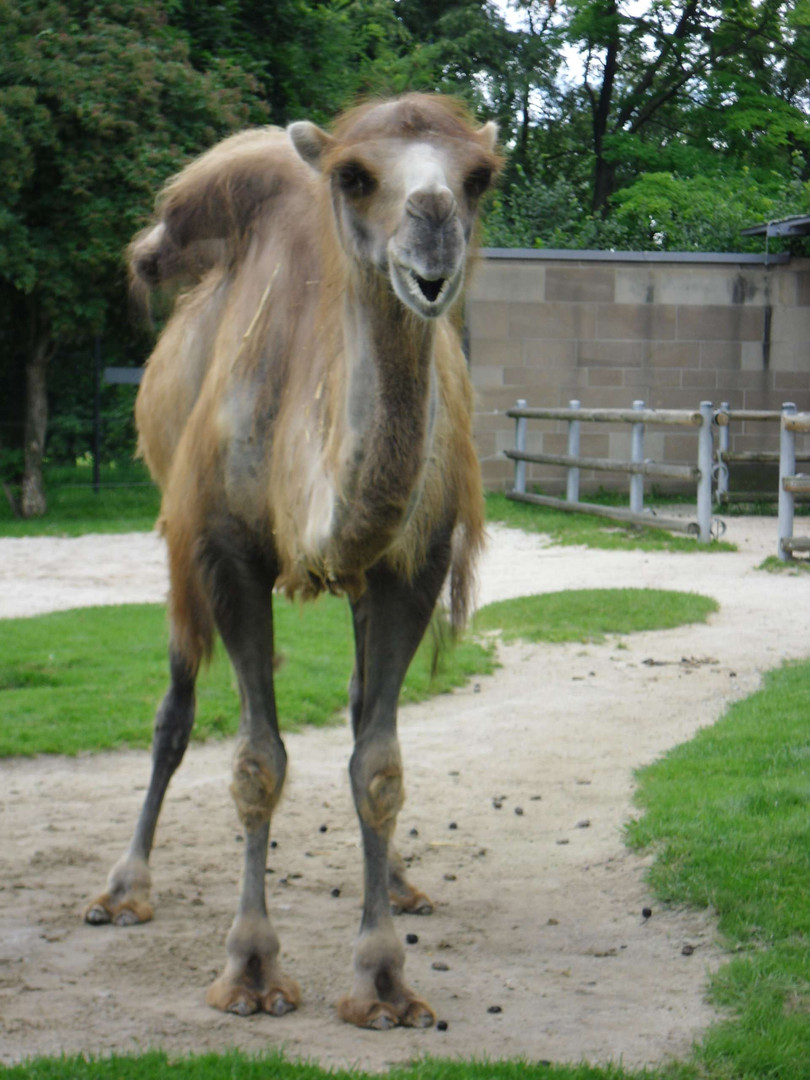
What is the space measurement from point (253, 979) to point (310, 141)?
2.23m

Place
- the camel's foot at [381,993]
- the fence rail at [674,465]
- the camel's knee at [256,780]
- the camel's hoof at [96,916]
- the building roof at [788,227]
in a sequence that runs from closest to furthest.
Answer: the camel's foot at [381,993] → the camel's knee at [256,780] → the camel's hoof at [96,916] → the fence rail at [674,465] → the building roof at [788,227]

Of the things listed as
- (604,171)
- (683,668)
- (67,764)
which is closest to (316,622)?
(683,668)

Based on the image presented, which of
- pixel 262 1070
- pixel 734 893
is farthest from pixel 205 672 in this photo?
pixel 734 893

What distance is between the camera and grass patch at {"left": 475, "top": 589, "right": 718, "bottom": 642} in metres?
9.41

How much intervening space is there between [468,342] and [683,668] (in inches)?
383

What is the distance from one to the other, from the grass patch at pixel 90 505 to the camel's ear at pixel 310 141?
11501 millimetres

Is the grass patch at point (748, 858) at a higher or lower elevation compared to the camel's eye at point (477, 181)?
lower

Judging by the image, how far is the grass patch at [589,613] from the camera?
9.41m

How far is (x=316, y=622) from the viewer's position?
9992 mm

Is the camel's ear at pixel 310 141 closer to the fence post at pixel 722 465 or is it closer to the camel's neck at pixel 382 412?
the camel's neck at pixel 382 412

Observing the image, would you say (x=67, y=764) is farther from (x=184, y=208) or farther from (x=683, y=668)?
(x=683, y=668)

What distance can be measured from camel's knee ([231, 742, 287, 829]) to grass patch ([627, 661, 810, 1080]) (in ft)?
4.45

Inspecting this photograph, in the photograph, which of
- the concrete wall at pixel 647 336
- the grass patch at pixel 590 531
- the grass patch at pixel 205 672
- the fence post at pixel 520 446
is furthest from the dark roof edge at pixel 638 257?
the grass patch at pixel 205 672

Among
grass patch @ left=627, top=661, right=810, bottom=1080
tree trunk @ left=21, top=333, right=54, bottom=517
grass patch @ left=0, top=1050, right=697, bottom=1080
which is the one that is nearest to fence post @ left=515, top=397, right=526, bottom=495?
tree trunk @ left=21, top=333, right=54, bottom=517
